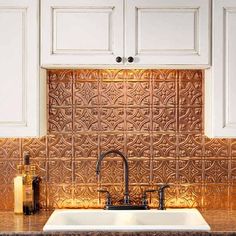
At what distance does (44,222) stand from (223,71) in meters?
1.25

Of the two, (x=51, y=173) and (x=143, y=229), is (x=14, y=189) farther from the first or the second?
(x=143, y=229)

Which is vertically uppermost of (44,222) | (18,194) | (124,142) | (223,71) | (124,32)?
(124,32)

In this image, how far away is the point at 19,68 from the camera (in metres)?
3.56

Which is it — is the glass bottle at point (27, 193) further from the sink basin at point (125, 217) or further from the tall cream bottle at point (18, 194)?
the sink basin at point (125, 217)

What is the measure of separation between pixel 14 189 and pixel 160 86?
1031 millimetres

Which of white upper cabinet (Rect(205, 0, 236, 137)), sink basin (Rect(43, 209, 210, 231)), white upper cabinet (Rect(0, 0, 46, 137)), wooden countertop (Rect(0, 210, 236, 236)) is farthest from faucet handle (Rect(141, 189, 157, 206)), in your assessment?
white upper cabinet (Rect(0, 0, 46, 137))

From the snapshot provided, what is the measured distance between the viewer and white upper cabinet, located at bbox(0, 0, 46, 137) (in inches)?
140

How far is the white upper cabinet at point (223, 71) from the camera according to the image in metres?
3.55

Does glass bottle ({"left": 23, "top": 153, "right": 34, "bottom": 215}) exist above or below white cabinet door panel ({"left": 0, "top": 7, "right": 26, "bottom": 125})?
below

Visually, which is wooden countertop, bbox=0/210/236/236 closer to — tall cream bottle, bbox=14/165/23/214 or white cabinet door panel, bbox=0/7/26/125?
tall cream bottle, bbox=14/165/23/214

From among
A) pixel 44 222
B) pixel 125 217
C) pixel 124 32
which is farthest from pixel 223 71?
pixel 44 222

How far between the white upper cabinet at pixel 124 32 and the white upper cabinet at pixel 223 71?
0.05 m

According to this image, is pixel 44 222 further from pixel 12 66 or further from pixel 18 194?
pixel 12 66

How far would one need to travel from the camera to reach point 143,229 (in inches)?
131
